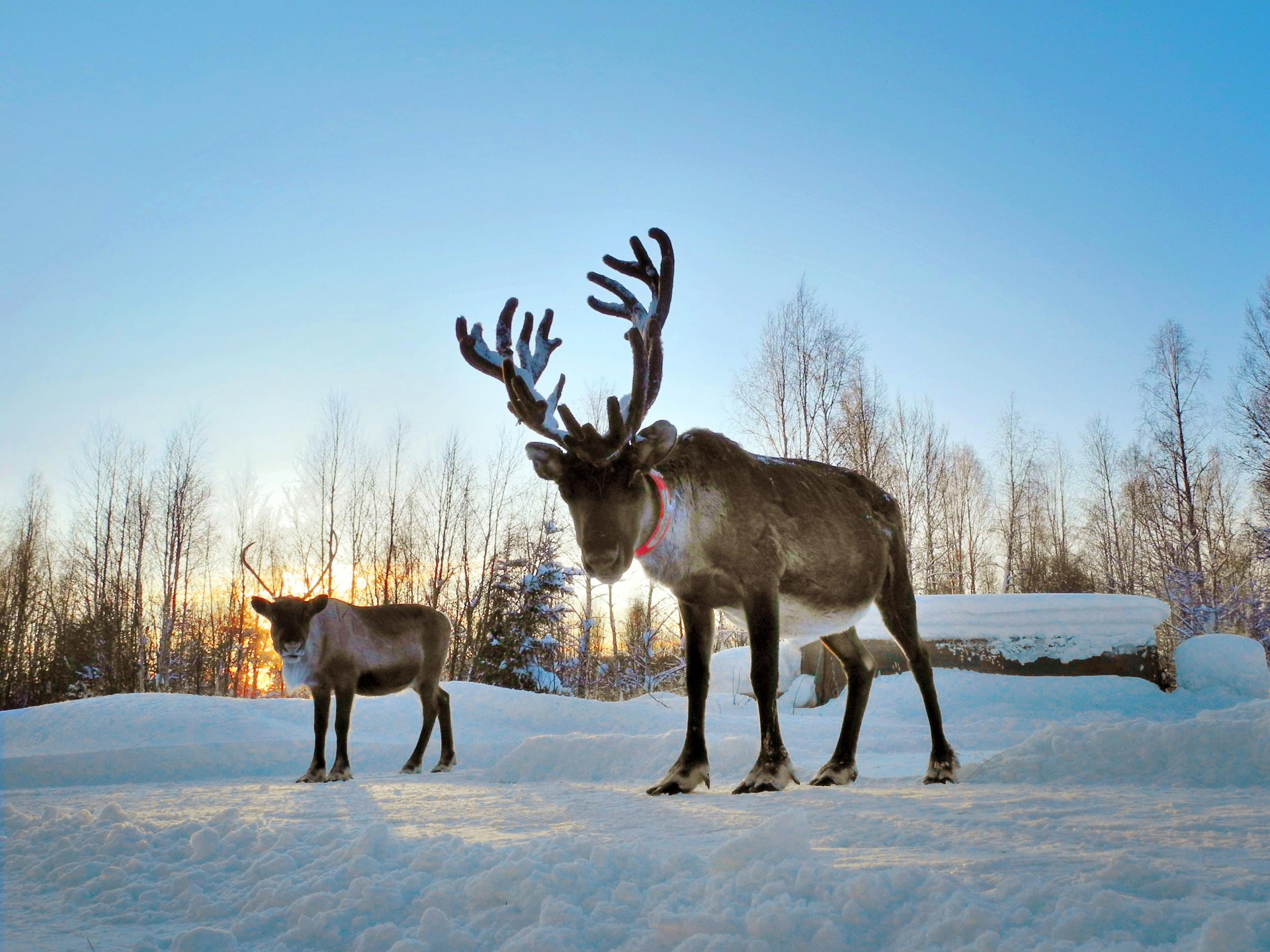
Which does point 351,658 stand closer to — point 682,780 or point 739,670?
point 682,780

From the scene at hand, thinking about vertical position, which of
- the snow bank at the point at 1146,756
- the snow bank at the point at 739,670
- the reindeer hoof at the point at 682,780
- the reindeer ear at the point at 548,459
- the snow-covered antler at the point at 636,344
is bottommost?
the snow bank at the point at 739,670

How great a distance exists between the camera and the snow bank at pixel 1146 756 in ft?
11.9

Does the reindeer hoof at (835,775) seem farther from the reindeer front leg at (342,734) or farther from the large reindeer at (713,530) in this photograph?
the reindeer front leg at (342,734)

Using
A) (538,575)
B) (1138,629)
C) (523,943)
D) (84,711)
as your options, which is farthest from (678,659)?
(523,943)

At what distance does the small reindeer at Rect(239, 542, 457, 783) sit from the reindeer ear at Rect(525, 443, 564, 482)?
3.98 m

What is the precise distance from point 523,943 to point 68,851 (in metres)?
2.26

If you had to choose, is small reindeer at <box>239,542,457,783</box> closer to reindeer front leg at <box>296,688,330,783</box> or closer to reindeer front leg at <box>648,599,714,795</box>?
reindeer front leg at <box>296,688,330,783</box>

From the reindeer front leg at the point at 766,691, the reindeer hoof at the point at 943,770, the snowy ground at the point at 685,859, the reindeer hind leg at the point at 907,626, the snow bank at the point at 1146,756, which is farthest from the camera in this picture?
the reindeer hind leg at the point at 907,626

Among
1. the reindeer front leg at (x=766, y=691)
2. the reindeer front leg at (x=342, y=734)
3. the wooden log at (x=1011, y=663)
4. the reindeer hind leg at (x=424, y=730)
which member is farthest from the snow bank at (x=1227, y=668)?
the reindeer front leg at (x=342, y=734)

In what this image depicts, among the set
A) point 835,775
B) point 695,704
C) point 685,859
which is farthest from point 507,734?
point 685,859

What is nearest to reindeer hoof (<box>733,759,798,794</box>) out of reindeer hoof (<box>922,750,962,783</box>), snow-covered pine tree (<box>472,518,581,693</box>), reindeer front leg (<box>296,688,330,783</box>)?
reindeer hoof (<box>922,750,962,783</box>)

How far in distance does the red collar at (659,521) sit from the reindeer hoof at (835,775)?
5.53 ft

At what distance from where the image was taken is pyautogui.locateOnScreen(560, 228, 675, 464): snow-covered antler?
13.3 feet

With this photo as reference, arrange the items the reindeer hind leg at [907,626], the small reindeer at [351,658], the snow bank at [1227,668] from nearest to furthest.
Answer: the reindeer hind leg at [907,626], the small reindeer at [351,658], the snow bank at [1227,668]
